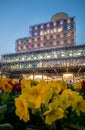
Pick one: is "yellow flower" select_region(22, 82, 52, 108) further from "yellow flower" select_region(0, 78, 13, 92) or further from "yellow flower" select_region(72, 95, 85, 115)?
"yellow flower" select_region(0, 78, 13, 92)

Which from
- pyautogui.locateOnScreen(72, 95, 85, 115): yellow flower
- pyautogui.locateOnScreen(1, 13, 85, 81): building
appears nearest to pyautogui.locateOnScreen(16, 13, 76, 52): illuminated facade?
pyautogui.locateOnScreen(1, 13, 85, 81): building

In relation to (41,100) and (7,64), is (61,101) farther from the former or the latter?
(7,64)

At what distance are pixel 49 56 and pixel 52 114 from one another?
81.2m

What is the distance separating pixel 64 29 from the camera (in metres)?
112

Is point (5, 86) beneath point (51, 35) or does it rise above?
beneath

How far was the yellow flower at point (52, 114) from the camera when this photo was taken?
5.25 feet

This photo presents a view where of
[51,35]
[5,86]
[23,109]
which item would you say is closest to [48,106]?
[23,109]

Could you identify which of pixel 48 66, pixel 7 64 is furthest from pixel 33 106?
pixel 7 64

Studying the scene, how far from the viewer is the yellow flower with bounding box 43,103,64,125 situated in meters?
1.60

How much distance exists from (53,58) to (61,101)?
262 feet

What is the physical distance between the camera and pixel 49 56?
271 ft

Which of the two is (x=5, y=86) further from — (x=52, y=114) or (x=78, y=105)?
(x=52, y=114)

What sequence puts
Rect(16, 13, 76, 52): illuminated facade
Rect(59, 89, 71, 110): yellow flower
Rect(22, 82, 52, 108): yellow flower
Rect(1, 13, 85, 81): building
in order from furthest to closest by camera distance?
Rect(16, 13, 76, 52): illuminated facade < Rect(1, 13, 85, 81): building < Rect(59, 89, 71, 110): yellow flower < Rect(22, 82, 52, 108): yellow flower

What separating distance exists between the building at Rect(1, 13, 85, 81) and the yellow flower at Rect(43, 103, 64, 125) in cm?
5331
